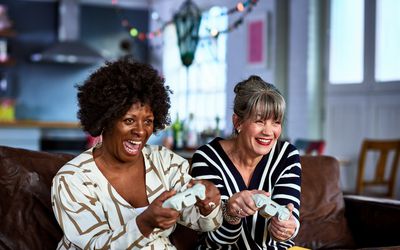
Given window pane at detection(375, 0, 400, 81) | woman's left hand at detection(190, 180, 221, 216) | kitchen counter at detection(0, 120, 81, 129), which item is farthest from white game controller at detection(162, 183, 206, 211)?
kitchen counter at detection(0, 120, 81, 129)

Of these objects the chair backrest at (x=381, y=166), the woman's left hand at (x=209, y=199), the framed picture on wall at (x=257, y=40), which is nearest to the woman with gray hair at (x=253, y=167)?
the woman's left hand at (x=209, y=199)

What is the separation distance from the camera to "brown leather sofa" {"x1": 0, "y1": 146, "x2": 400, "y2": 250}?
7.60 feet

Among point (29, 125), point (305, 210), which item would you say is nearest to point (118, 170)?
point (305, 210)

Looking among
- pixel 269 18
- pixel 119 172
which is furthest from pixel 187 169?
pixel 269 18

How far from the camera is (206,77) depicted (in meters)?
8.39

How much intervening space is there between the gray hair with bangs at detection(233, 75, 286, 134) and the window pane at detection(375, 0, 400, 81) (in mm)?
3653

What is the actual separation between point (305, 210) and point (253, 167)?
0.60 m

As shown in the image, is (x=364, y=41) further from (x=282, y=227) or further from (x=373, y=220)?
(x=282, y=227)

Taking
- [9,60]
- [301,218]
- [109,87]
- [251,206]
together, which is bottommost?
[301,218]

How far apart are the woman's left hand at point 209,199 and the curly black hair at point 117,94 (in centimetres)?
29

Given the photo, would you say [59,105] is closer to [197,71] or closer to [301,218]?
[197,71]

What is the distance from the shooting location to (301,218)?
9.09 ft

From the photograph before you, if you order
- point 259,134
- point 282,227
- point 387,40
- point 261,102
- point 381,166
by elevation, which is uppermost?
point 387,40

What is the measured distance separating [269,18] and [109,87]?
17.4 ft
